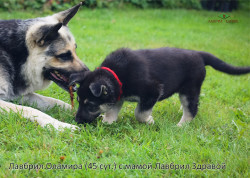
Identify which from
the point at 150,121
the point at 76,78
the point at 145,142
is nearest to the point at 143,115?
the point at 150,121

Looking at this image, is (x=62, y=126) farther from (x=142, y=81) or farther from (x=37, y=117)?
(x=142, y=81)

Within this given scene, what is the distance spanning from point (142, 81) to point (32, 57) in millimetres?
1691

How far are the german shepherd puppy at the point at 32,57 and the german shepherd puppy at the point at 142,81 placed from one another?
467 mm

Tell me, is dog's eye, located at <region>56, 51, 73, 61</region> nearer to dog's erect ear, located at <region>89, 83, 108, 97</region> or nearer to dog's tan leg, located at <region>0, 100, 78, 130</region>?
dog's erect ear, located at <region>89, 83, 108, 97</region>

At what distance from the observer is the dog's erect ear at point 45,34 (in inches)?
155

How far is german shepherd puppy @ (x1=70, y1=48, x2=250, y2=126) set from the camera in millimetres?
3979

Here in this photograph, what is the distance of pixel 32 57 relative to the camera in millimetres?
4152

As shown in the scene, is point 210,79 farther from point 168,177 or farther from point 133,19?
point 133,19

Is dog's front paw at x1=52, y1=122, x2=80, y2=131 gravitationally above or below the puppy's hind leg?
above

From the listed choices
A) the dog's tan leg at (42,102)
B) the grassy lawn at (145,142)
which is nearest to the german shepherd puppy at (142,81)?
the grassy lawn at (145,142)

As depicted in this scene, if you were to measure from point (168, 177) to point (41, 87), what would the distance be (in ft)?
8.93

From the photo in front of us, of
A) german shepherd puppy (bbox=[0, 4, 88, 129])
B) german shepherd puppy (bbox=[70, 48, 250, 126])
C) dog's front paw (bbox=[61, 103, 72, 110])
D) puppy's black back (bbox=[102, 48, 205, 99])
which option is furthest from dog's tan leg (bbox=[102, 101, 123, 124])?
german shepherd puppy (bbox=[0, 4, 88, 129])

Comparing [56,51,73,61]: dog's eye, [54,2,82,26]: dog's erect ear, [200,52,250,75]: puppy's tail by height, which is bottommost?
[200,52,250,75]: puppy's tail

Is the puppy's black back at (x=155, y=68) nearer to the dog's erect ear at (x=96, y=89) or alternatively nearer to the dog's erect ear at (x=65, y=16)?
the dog's erect ear at (x=96, y=89)
